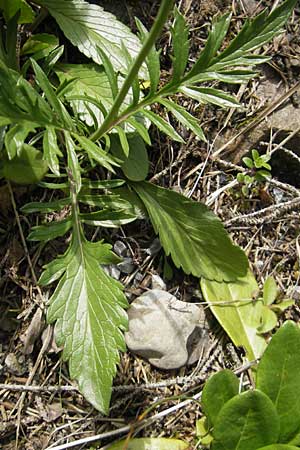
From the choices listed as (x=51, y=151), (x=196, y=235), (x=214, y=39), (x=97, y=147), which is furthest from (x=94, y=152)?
(x=196, y=235)

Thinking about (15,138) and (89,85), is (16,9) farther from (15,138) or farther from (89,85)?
(15,138)

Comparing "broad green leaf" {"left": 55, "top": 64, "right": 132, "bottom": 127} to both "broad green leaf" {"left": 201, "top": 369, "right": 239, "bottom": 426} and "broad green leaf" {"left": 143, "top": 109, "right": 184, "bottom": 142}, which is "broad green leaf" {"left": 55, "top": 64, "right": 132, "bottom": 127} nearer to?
"broad green leaf" {"left": 143, "top": 109, "right": 184, "bottom": 142}

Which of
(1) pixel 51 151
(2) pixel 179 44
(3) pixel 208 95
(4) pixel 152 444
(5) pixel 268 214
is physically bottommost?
(4) pixel 152 444

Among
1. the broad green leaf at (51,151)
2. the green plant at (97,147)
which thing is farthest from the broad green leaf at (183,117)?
the broad green leaf at (51,151)

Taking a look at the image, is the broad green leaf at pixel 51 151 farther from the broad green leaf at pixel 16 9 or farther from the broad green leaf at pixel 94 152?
the broad green leaf at pixel 16 9

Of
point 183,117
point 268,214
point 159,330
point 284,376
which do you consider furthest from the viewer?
point 268,214
